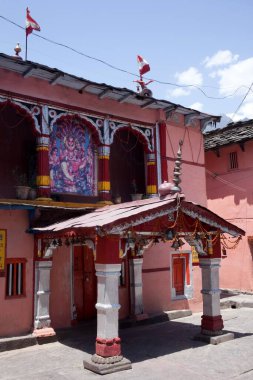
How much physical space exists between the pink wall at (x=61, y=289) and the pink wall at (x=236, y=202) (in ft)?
31.5

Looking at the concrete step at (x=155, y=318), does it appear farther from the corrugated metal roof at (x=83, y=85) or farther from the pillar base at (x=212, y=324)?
the corrugated metal roof at (x=83, y=85)

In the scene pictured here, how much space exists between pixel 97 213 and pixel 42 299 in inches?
115

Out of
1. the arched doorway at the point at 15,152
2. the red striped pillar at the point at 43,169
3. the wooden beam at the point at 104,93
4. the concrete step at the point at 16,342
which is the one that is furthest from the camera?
the wooden beam at the point at 104,93

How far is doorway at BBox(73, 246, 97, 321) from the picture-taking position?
12.1 metres

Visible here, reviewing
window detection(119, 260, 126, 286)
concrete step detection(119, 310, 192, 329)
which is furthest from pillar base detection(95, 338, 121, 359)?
window detection(119, 260, 126, 286)

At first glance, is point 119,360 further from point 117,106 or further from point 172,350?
point 117,106

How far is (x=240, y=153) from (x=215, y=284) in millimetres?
9764

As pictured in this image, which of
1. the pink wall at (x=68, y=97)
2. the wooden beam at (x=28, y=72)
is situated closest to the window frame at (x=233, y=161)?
the pink wall at (x=68, y=97)

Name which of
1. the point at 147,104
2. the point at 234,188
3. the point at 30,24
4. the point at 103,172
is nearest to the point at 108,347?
the point at 103,172

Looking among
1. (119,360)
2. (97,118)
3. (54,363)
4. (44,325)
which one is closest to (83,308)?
(44,325)

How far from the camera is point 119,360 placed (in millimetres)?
8016

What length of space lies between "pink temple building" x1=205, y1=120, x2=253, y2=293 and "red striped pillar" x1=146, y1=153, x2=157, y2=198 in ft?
20.0

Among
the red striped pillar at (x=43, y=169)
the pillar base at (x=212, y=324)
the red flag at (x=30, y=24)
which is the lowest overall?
the pillar base at (x=212, y=324)

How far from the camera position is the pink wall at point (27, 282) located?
400 inches
